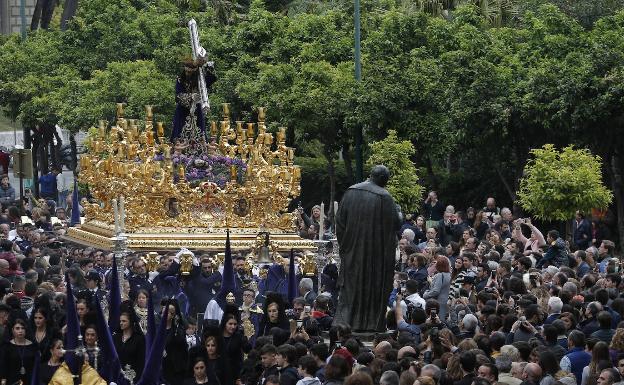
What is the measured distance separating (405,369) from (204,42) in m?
28.5

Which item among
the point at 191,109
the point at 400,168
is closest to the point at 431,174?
the point at 400,168

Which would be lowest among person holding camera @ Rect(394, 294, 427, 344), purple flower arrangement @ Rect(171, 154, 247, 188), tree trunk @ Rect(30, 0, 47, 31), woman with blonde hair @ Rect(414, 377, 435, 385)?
person holding camera @ Rect(394, 294, 427, 344)

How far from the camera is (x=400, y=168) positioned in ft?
123

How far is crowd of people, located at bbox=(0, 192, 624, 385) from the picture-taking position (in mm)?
18156

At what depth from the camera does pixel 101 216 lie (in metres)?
→ 31.4

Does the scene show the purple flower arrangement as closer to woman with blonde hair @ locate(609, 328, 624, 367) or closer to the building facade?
woman with blonde hair @ locate(609, 328, 624, 367)

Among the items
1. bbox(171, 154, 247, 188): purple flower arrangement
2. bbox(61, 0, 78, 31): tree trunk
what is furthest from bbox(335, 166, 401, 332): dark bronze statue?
bbox(61, 0, 78, 31): tree trunk

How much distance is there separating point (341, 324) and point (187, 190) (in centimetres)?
1062

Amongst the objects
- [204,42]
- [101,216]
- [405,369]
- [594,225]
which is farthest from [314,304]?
[204,42]

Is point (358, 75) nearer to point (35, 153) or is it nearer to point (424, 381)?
point (35, 153)

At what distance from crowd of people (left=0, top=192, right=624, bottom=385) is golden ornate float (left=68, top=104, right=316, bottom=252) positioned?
910 millimetres

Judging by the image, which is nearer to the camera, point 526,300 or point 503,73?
point 526,300

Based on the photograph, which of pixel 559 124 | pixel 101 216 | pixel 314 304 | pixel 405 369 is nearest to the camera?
pixel 405 369

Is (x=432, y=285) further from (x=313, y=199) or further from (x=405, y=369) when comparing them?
(x=313, y=199)
